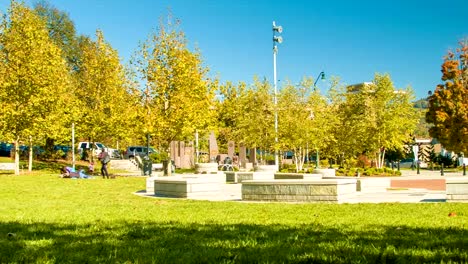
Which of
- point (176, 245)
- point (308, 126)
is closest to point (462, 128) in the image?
point (308, 126)

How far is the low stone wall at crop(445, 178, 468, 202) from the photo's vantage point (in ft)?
44.3

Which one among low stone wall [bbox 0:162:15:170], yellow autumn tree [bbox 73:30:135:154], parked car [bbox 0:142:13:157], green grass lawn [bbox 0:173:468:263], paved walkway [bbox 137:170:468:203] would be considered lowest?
paved walkway [bbox 137:170:468:203]

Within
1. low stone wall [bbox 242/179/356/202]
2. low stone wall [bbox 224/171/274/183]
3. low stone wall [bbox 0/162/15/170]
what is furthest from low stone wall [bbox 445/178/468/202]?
low stone wall [bbox 0/162/15/170]

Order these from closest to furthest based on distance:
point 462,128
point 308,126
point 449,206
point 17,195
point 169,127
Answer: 1. point 449,206
2. point 17,195
3. point 169,127
4. point 308,126
5. point 462,128

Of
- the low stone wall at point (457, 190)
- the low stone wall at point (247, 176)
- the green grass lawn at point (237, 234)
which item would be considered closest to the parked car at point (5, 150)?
the low stone wall at point (247, 176)

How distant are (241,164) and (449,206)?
32.0 meters

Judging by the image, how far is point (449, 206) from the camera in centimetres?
1210

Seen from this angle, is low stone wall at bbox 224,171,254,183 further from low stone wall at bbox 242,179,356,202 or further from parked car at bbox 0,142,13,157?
parked car at bbox 0,142,13,157

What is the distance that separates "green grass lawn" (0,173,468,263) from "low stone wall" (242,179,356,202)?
4.88 feet

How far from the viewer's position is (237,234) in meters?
7.73

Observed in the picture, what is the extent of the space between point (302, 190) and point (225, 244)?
302 inches

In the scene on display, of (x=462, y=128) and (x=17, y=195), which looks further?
(x=462, y=128)

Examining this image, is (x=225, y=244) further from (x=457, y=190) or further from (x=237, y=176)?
(x=237, y=176)

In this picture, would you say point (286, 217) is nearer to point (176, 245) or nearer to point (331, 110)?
point (176, 245)
